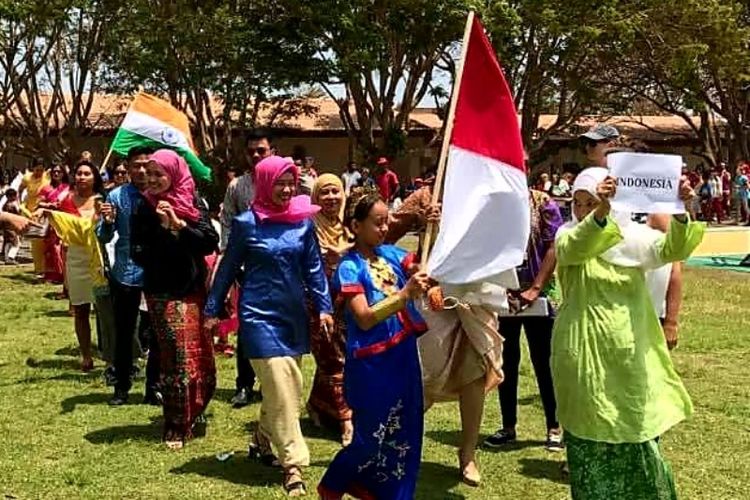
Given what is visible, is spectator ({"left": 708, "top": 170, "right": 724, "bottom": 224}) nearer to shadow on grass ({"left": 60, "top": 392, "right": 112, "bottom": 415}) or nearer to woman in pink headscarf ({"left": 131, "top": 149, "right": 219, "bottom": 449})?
shadow on grass ({"left": 60, "top": 392, "right": 112, "bottom": 415})

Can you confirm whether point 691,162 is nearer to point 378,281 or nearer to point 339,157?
point 339,157

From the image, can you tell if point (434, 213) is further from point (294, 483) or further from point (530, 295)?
point (294, 483)

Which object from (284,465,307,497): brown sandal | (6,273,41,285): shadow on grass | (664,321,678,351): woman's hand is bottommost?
(6,273,41,285): shadow on grass

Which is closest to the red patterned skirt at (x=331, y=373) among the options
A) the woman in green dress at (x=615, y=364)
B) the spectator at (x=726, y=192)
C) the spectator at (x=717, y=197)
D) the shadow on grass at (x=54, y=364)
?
the woman in green dress at (x=615, y=364)

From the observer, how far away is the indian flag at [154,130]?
24.6 ft

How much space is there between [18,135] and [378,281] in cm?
3027

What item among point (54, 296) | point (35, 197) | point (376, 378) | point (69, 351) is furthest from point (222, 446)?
point (35, 197)

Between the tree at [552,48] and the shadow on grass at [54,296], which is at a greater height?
the tree at [552,48]

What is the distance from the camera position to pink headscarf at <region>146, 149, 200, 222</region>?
5.73 m

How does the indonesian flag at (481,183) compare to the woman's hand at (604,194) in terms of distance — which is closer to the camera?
the woman's hand at (604,194)

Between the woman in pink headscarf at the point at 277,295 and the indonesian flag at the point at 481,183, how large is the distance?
1.10m

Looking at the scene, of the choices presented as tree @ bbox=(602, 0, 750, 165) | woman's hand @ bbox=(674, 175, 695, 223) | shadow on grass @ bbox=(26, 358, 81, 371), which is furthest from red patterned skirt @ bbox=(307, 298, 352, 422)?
tree @ bbox=(602, 0, 750, 165)

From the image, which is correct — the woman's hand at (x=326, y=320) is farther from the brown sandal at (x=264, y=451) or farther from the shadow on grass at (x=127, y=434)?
the shadow on grass at (x=127, y=434)

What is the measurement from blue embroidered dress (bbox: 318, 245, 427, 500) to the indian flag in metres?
3.28
